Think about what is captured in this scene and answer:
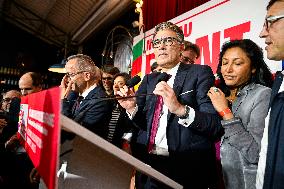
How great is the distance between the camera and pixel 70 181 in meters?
0.97

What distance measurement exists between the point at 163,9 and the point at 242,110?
3.58 meters

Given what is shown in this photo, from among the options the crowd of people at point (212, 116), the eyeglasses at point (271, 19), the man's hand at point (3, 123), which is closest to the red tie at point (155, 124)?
the crowd of people at point (212, 116)

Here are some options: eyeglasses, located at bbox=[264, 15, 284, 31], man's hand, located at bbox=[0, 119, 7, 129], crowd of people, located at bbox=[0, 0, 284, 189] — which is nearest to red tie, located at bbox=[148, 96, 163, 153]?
crowd of people, located at bbox=[0, 0, 284, 189]

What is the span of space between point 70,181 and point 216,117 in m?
0.82

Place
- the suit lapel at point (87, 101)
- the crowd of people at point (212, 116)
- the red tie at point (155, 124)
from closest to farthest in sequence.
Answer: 1. the crowd of people at point (212, 116)
2. the red tie at point (155, 124)
3. the suit lapel at point (87, 101)

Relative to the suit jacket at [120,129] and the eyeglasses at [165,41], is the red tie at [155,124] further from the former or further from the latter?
the suit jacket at [120,129]

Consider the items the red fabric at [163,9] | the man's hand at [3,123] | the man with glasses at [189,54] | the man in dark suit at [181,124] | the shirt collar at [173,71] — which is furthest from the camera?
the red fabric at [163,9]

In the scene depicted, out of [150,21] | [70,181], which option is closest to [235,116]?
[70,181]

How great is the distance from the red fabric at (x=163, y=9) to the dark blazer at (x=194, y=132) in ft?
8.27

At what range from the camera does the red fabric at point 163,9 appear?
13.9ft

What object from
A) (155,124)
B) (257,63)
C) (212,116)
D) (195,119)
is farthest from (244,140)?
(257,63)

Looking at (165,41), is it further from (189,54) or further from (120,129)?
(120,129)

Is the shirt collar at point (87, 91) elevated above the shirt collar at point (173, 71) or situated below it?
below

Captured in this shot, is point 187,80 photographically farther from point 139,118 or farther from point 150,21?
point 150,21
